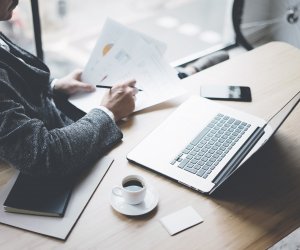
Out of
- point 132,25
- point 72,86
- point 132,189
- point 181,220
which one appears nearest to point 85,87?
point 72,86

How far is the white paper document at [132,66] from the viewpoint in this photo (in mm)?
1343

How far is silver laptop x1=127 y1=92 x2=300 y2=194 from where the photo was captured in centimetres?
105

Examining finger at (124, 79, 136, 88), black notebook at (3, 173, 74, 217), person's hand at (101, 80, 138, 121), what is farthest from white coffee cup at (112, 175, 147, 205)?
finger at (124, 79, 136, 88)

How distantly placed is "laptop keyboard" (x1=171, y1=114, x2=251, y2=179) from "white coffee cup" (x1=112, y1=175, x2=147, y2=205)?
0.44 feet

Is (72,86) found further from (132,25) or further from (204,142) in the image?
(132,25)

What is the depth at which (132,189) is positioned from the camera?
0.98 m

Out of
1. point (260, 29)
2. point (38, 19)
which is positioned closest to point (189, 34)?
point (260, 29)

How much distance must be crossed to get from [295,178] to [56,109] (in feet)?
2.47

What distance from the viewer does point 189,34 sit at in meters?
2.90

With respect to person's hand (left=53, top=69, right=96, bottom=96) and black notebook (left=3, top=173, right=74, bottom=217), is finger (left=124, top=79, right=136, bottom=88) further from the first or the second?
black notebook (left=3, top=173, right=74, bottom=217)

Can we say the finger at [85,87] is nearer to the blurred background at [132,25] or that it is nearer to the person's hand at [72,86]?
the person's hand at [72,86]

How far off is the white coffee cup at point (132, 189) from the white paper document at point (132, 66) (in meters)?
0.38

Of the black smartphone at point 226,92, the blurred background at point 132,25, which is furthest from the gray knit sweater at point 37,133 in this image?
the blurred background at point 132,25

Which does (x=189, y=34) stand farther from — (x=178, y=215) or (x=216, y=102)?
(x=178, y=215)
